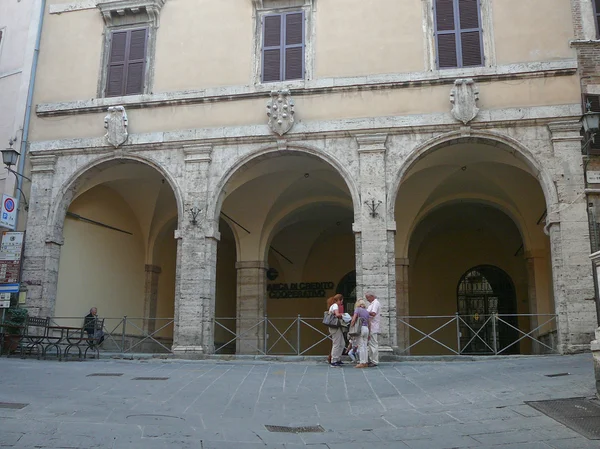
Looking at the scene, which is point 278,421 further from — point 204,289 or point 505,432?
point 204,289

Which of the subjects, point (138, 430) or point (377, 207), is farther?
point (377, 207)

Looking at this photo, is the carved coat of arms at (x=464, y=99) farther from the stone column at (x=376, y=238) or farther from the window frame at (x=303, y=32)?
the window frame at (x=303, y=32)

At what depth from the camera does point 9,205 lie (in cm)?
1562

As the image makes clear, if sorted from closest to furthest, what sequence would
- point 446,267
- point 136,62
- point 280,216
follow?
1. point 136,62
2. point 280,216
3. point 446,267

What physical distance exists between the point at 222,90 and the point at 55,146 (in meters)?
4.40

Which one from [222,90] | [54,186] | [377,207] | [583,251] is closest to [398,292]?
[377,207]

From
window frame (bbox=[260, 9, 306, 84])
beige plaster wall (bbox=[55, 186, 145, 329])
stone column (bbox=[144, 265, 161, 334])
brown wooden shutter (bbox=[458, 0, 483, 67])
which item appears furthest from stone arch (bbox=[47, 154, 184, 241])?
brown wooden shutter (bbox=[458, 0, 483, 67])

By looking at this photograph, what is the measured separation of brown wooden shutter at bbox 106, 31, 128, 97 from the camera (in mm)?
16281

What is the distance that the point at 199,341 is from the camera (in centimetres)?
1429

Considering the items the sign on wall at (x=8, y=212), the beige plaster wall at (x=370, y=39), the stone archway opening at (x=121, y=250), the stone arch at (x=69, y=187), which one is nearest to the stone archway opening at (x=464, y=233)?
the beige plaster wall at (x=370, y=39)

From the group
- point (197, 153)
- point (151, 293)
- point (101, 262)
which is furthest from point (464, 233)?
point (101, 262)

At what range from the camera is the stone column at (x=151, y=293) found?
19.1m

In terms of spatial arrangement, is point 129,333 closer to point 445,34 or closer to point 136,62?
point 136,62

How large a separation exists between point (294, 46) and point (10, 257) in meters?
8.32
